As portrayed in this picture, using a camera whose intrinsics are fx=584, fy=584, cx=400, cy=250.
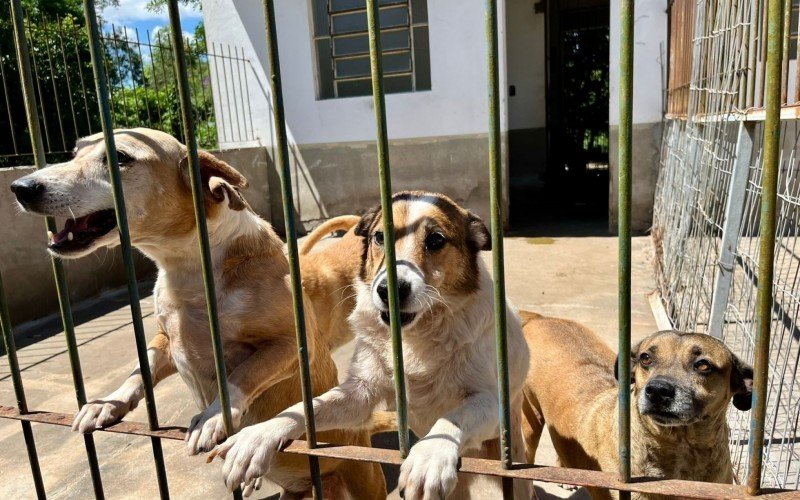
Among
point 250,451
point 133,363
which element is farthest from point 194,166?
point 133,363

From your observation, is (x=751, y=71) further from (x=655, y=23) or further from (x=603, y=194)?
(x=603, y=194)

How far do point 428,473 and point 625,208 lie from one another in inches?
30.5

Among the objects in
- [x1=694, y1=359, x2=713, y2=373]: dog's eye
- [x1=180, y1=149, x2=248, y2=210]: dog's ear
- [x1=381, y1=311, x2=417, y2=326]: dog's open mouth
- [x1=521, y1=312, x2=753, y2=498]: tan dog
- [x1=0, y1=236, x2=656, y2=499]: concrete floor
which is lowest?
[x1=0, y1=236, x2=656, y2=499]: concrete floor

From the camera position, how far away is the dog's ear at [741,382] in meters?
2.17

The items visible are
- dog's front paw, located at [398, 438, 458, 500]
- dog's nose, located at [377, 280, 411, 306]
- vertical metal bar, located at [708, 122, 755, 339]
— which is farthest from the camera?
vertical metal bar, located at [708, 122, 755, 339]

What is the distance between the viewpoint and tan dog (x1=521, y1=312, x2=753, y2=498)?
208 cm

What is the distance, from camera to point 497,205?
125 cm

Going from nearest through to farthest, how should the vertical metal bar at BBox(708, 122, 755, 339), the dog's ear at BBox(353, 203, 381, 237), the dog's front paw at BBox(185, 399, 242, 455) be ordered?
the dog's front paw at BBox(185, 399, 242, 455) < the dog's ear at BBox(353, 203, 381, 237) < the vertical metal bar at BBox(708, 122, 755, 339)

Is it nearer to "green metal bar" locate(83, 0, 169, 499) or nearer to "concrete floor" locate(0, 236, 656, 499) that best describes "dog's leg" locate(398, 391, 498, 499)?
"green metal bar" locate(83, 0, 169, 499)

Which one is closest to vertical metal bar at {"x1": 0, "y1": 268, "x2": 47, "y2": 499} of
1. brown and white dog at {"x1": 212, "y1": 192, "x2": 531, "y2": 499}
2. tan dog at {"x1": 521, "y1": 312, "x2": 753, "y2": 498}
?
brown and white dog at {"x1": 212, "y1": 192, "x2": 531, "y2": 499}

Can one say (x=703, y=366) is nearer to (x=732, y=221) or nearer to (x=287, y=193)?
(x=732, y=221)

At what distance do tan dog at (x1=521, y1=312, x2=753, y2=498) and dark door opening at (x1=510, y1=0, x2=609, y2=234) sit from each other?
8.53 meters

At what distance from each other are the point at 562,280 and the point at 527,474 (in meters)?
5.13

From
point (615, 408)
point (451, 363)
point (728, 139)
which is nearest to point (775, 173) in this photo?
point (451, 363)
